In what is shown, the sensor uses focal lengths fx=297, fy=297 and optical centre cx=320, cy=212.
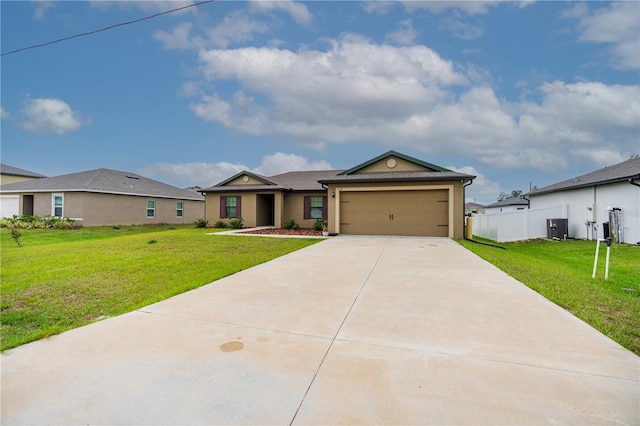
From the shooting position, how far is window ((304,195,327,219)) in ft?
62.2

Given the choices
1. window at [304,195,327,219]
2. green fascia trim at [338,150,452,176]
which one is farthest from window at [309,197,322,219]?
green fascia trim at [338,150,452,176]

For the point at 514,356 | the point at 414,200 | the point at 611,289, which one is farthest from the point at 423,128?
the point at 514,356

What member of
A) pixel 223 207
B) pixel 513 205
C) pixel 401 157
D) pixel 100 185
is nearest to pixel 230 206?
pixel 223 207

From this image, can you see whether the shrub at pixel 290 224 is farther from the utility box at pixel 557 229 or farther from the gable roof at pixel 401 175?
the utility box at pixel 557 229

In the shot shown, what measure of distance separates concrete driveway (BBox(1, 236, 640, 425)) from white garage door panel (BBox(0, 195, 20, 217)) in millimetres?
25709

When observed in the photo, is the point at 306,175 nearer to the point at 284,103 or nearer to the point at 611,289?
the point at 284,103

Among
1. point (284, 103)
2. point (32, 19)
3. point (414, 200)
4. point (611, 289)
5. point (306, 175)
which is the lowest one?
point (611, 289)

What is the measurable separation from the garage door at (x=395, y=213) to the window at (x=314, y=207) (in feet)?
14.2

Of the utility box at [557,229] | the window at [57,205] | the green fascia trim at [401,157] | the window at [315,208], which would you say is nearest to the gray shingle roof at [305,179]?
the window at [315,208]

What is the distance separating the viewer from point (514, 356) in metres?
2.71

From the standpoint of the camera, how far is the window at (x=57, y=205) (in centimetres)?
1967

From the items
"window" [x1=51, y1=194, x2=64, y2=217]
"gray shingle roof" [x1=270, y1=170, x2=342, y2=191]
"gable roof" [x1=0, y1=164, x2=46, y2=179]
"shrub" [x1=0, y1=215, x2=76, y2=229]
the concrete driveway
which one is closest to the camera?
the concrete driveway

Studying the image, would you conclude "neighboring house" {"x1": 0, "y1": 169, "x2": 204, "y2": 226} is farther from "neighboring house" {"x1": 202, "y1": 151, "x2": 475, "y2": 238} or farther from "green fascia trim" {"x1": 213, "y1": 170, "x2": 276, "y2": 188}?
"neighboring house" {"x1": 202, "y1": 151, "x2": 475, "y2": 238}

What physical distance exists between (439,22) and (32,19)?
13697mm
